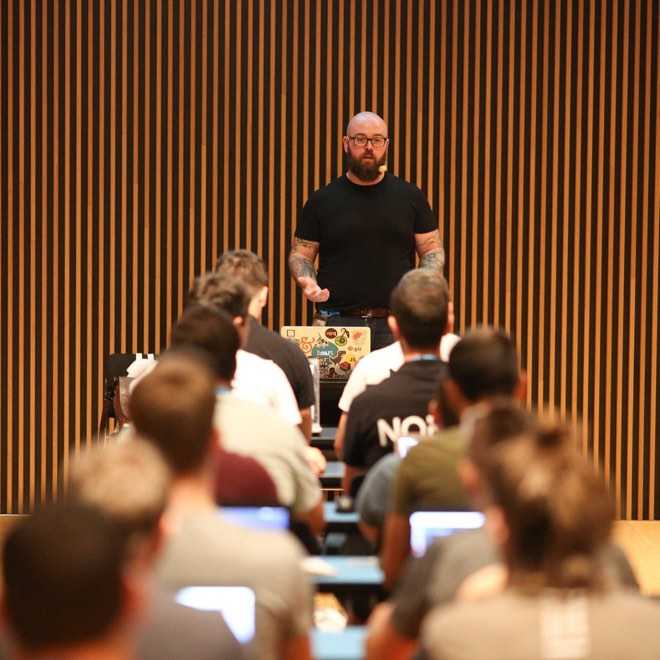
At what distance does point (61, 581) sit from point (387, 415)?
2.69m

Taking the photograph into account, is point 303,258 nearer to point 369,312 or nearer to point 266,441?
point 369,312

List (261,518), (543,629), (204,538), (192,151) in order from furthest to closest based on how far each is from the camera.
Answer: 1. (192,151)
2. (261,518)
3. (204,538)
4. (543,629)

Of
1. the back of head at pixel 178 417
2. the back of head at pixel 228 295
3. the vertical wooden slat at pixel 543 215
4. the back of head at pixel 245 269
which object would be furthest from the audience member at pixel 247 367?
the vertical wooden slat at pixel 543 215

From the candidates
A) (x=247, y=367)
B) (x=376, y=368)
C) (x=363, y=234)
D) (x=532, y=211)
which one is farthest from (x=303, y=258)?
(x=247, y=367)

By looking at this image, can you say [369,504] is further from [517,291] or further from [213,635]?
[517,291]

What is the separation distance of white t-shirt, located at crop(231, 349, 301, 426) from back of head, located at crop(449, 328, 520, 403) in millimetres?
1195

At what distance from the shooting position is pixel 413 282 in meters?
4.50

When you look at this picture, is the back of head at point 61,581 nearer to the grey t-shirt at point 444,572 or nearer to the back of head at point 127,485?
the back of head at point 127,485

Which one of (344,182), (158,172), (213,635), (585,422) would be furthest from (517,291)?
(213,635)

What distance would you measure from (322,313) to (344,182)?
0.75 meters

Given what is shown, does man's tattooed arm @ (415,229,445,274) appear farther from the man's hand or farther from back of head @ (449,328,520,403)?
back of head @ (449,328,520,403)

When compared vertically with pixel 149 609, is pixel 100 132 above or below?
above

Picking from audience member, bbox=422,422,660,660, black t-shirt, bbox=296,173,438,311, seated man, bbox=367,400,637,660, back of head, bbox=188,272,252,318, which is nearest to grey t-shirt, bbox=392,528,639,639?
seated man, bbox=367,400,637,660

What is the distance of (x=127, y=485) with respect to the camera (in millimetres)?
1919
